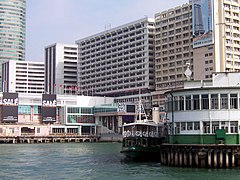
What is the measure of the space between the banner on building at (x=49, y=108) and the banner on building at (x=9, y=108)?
11917mm

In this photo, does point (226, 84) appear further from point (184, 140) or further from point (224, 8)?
point (224, 8)

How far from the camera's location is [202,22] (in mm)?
180875

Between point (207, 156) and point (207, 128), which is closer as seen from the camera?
point (207, 156)

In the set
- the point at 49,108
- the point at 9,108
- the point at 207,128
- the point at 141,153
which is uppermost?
the point at 49,108

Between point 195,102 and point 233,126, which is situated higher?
point 195,102

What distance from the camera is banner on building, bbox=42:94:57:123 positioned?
192m

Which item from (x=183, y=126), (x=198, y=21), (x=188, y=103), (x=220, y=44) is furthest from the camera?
(x=198, y=21)

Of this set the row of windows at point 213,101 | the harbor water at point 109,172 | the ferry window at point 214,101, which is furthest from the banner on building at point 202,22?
the ferry window at point 214,101

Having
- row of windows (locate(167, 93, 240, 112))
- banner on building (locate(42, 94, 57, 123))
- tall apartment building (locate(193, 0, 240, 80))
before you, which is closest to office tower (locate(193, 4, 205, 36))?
tall apartment building (locate(193, 0, 240, 80))

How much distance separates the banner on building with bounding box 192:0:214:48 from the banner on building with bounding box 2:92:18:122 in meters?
76.1

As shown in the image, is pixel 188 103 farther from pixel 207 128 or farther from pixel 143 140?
pixel 143 140

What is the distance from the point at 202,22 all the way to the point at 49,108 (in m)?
71.9

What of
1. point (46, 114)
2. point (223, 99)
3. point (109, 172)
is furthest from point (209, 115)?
point (46, 114)

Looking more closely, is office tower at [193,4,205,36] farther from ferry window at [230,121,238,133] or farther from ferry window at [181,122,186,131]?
ferry window at [230,121,238,133]
